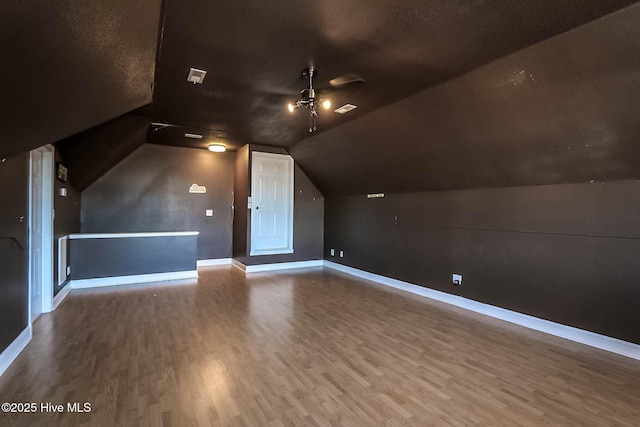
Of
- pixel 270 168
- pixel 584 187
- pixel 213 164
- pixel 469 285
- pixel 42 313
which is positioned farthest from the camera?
pixel 213 164

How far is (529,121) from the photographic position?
2939 mm

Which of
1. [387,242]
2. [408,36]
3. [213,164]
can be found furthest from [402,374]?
[213,164]

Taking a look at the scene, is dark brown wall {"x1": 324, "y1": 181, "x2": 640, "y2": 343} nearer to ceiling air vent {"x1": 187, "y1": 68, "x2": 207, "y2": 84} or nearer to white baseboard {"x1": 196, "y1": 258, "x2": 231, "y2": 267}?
ceiling air vent {"x1": 187, "y1": 68, "x2": 207, "y2": 84}

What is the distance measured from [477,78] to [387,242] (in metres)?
3.21

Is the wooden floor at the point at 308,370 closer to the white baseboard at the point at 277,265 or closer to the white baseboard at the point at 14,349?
the white baseboard at the point at 14,349

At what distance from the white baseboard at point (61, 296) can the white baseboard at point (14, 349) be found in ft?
3.61

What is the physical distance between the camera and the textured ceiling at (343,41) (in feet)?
6.61

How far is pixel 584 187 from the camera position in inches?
126

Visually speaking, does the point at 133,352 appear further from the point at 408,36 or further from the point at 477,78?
the point at 477,78

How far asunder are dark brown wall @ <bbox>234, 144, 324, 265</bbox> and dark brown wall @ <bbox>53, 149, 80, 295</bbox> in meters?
2.83

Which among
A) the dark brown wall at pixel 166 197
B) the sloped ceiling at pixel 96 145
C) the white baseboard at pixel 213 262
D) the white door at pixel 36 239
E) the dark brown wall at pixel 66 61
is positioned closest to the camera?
the dark brown wall at pixel 66 61

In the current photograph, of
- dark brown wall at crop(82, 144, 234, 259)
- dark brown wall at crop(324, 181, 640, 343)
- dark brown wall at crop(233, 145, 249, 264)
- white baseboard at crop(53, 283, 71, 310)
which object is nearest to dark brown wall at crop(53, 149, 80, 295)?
white baseboard at crop(53, 283, 71, 310)

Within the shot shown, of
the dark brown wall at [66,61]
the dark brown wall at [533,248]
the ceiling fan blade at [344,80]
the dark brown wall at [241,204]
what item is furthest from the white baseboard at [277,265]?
the ceiling fan blade at [344,80]

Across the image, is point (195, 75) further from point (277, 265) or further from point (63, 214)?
point (277, 265)
